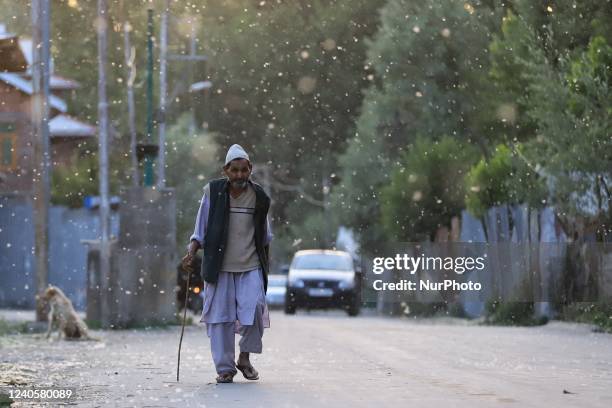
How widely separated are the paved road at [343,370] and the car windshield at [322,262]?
17645 mm

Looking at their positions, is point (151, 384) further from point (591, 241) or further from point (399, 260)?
point (399, 260)

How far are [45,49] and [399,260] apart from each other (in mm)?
16239

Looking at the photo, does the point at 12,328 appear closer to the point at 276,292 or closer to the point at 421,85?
the point at 421,85

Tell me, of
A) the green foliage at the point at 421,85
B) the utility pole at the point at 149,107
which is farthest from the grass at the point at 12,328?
the green foliage at the point at 421,85

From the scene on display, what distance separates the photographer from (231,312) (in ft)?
44.4

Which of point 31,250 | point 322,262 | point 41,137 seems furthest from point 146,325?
point 31,250

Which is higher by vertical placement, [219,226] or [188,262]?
[219,226]

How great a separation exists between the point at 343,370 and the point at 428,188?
98.1 ft

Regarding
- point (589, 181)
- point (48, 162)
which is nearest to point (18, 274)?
point (48, 162)

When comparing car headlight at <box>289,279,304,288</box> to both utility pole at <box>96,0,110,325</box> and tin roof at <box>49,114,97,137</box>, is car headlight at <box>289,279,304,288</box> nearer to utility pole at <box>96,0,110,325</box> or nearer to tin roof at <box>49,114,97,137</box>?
utility pole at <box>96,0,110,325</box>

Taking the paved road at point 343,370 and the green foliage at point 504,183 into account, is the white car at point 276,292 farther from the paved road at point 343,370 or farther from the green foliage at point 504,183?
the paved road at point 343,370

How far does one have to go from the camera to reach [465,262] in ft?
115

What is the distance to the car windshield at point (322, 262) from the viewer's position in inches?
1699

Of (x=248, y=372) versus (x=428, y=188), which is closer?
(x=248, y=372)
